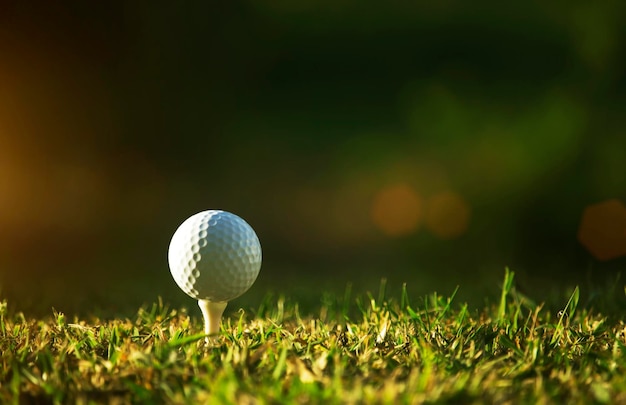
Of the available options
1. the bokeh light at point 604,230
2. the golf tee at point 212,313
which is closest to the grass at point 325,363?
the golf tee at point 212,313

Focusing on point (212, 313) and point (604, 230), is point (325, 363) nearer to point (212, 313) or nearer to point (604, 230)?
point (212, 313)

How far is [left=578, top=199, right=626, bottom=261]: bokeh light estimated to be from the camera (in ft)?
15.3

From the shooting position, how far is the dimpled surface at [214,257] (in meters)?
2.41

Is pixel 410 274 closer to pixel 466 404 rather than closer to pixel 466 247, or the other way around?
pixel 466 247

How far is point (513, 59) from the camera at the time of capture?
6.07 m

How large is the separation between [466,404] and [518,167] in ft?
13.2

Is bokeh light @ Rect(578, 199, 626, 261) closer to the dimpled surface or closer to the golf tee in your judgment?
the dimpled surface

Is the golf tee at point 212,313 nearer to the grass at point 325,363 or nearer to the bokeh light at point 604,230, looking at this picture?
the grass at point 325,363

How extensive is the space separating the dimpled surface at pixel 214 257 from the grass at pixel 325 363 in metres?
0.18

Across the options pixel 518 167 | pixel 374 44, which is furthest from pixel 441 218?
pixel 374 44

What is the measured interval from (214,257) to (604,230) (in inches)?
Result: 137

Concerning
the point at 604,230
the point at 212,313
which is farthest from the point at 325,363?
the point at 604,230

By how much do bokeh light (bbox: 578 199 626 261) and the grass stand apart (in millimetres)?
2258

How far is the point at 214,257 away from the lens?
2426mm
